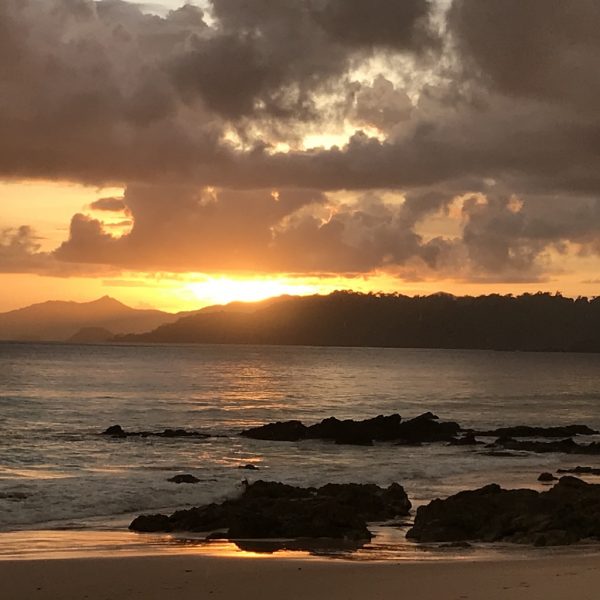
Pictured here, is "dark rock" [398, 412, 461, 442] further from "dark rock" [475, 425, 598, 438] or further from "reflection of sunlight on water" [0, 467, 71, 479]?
"reflection of sunlight on water" [0, 467, 71, 479]

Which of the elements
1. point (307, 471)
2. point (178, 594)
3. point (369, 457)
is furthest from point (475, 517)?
point (369, 457)

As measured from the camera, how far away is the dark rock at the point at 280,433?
52338 mm

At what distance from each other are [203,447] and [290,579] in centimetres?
3289

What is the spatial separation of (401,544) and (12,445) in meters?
29.9

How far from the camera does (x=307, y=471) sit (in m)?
37.2

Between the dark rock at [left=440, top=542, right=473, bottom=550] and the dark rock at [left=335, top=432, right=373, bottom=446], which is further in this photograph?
the dark rock at [left=335, top=432, right=373, bottom=446]

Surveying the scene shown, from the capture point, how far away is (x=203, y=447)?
1871 inches

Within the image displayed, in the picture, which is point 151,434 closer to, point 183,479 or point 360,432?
point 360,432

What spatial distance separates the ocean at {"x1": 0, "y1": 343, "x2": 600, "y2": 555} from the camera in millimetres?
27203

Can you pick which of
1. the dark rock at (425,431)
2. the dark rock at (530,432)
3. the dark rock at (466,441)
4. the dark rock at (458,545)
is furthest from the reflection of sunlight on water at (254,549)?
the dark rock at (530,432)

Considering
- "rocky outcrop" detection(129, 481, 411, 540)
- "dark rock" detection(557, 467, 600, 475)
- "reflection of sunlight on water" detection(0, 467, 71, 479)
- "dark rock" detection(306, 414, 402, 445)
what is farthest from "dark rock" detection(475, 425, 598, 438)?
"rocky outcrop" detection(129, 481, 411, 540)

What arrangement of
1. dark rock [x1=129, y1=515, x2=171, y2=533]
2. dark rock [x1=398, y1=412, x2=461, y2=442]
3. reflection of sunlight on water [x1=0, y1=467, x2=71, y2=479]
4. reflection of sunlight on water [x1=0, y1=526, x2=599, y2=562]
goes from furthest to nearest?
1. dark rock [x1=398, y1=412, x2=461, y2=442]
2. reflection of sunlight on water [x1=0, y1=467, x2=71, y2=479]
3. dark rock [x1=129, y1=515, x2=171, y2=533]
4. reflection of sunlight on water [x1=0, y1=526, x2=599, y2=562]

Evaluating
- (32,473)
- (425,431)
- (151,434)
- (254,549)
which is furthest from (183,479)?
(425,431)

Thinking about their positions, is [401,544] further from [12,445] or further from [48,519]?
[12,445]
